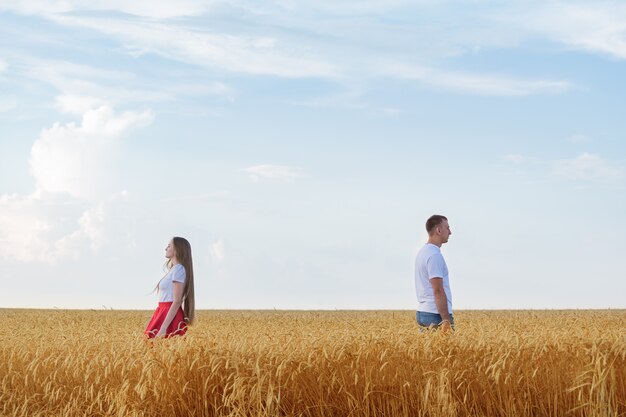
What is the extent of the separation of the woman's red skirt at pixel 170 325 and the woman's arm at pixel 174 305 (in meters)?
0.10

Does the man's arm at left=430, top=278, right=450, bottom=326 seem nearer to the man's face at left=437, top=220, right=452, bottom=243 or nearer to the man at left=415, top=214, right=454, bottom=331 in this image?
the man at left=415, top=214, right=454, bottom=331

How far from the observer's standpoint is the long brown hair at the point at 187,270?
345 inches

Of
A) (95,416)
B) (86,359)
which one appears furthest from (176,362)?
(86,359)

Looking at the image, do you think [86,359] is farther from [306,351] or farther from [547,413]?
[547,413]

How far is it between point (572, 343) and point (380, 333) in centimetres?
179

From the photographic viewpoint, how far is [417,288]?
8523mm

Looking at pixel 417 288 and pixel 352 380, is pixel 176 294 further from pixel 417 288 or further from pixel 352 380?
pixel 352 380

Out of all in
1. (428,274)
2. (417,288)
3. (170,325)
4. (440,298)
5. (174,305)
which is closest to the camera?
(440,298)

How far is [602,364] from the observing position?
6.91 m

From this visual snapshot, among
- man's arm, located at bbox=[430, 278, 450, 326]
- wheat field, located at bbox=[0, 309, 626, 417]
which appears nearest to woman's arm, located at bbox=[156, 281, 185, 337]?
wheat field, located at bbox=[0, 309, 626, 417]

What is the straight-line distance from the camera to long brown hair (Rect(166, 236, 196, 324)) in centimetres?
877

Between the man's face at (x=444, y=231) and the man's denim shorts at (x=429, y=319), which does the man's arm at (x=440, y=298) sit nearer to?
the man's denim shorts at (x=429, y=319)

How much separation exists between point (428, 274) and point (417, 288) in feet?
1.01

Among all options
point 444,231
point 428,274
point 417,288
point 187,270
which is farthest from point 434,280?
point 187,270
